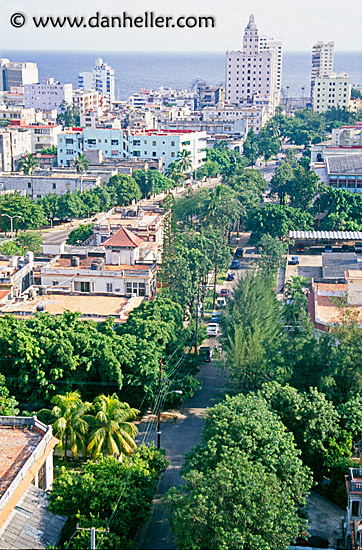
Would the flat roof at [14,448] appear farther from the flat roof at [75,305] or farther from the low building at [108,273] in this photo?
the low building at [108,273]

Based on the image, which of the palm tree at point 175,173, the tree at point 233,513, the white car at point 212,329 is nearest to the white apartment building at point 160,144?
the palm tree at point 175,173

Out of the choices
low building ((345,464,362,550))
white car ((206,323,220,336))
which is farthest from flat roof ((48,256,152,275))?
low building ((345,464,362,550))

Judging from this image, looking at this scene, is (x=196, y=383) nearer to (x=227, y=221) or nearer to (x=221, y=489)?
(x=221, y=489)

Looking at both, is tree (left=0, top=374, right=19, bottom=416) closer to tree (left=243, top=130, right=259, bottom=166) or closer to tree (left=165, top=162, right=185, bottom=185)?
tree (left=165, top=162, right=185, bottom=185)

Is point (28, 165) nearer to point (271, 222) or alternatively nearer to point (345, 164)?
point (345, 164)

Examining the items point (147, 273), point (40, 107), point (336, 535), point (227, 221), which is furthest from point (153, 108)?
point (336, 535)

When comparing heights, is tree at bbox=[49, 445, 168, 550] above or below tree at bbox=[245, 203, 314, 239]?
below
